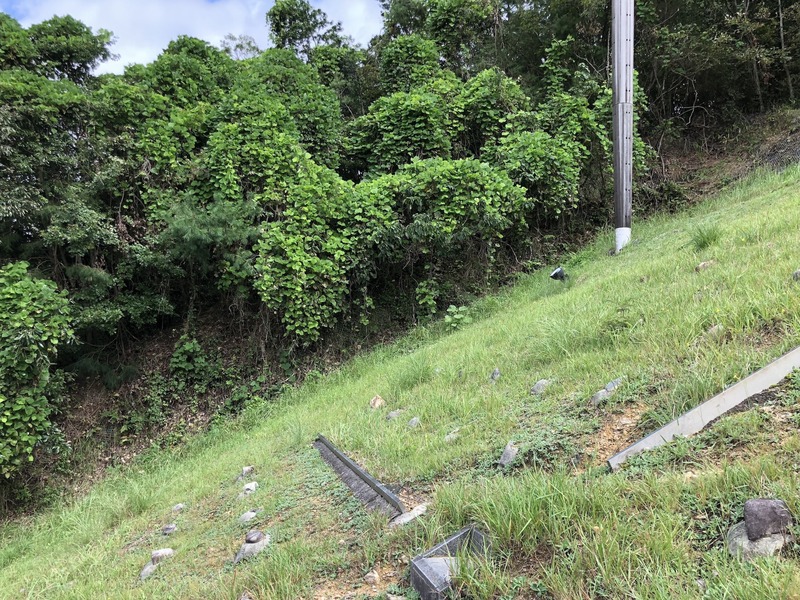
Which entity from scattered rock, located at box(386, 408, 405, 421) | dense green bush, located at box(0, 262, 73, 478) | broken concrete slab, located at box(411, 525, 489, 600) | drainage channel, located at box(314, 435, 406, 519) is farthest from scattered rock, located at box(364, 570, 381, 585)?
dense green bush, located at box(0, 262, 73, 478)

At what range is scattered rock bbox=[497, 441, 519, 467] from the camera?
2.21m

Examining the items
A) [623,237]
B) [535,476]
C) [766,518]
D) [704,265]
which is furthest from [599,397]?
[623,237]

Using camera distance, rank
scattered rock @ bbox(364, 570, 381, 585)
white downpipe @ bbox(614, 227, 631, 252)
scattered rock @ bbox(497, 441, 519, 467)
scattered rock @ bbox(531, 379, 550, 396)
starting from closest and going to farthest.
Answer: scattered rock @ bbox(364, 570, 381, 585)
scattered rock @ bbox(497, 441, 519, 467)
scattered rock @ bbox(531, 379, 550, 396)
white downpipe @ bbox(614, 227, 631, 252)

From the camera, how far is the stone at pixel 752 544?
123cm

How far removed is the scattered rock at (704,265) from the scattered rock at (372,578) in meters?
3.46

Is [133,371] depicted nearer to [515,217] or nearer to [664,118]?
[515,217]

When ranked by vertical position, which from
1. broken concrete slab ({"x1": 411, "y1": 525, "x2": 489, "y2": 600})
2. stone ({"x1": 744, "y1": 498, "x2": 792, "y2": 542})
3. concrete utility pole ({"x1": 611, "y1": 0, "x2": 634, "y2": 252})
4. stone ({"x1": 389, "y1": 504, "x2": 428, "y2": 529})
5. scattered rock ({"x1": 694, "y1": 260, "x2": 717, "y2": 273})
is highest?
concrete utility pole ({"x1": 611, "y1": 0, "x2": 634, "y2": 252})

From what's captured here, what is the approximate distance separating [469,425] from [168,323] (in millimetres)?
7944

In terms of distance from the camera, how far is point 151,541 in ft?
10.2

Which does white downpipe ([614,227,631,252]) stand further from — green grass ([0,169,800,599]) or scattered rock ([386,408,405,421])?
scattered rock ([386,408,405,421])

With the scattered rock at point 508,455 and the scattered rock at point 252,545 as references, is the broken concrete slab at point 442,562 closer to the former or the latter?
the scattered rock at point 508,455

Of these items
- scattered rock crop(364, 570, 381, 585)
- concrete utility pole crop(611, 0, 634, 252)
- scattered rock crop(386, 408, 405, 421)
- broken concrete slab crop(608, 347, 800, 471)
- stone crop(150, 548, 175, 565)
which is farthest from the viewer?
concrete utility pole crop(611, 0, 634, 252)

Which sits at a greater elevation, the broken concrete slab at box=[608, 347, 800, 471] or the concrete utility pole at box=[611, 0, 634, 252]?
the concrete utility pole at box=[611, 0, 634, 252]

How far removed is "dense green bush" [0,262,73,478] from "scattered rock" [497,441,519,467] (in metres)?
6.11
